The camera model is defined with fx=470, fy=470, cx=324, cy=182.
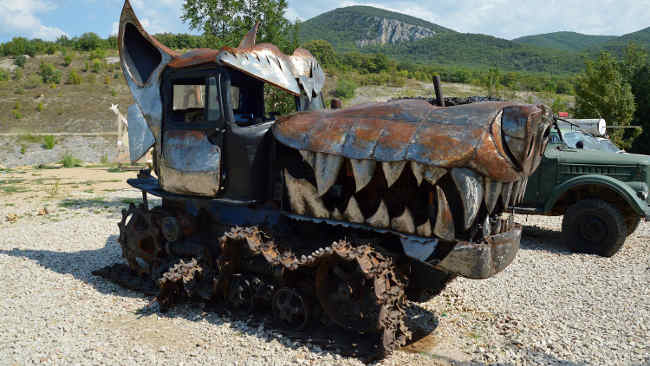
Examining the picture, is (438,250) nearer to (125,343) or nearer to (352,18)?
(125,343)

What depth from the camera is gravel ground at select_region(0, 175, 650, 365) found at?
163 inches

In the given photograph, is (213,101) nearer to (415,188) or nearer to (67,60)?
(415,188)

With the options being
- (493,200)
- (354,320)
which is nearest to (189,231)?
(354,320)

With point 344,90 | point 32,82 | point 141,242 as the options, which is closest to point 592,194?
point 141,242

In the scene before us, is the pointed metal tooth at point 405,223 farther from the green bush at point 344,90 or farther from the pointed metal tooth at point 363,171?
the green bush at point 344,90

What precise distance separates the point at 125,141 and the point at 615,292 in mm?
21622

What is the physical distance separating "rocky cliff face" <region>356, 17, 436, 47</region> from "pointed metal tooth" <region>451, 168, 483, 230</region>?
513ft

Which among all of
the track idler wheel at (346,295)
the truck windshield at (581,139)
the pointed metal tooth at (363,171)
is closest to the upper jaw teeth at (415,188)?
the pointed metal tooth at (363,171)

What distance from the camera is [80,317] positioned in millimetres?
5039

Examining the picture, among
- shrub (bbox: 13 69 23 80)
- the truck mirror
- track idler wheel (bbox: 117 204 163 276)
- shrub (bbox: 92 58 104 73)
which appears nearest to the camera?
the truck mirror

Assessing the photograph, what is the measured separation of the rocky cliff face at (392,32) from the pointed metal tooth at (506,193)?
6144 inches

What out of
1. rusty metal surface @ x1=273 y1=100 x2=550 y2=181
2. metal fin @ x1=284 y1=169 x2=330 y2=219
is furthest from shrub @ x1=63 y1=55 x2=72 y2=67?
→ rusty metal surface @ x1=273 y1=100 x2=550 y2=181

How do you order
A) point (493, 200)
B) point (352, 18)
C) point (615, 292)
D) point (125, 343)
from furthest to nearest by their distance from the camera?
point (352, 18) < point (615, 292) < point (125, 343) < point (493, 200)

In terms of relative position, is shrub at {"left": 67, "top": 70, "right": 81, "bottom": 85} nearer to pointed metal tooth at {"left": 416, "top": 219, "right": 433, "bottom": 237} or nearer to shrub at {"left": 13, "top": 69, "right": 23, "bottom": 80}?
shrub at {"left": 13, "top": 69, "right": 23, "bottom": 80}
